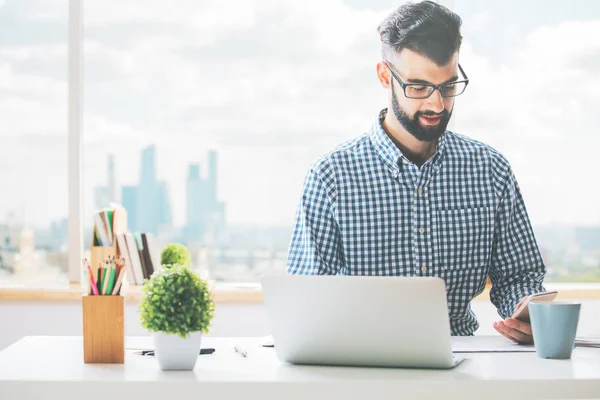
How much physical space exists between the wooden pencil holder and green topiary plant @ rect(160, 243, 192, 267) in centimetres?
188

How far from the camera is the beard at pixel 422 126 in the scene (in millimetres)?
2260

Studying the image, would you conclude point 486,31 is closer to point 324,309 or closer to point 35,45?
point 35,45

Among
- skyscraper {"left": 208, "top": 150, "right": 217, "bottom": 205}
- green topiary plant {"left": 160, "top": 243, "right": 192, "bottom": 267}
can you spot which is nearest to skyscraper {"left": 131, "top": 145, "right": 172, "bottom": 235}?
skyscraper {"left": 208, "top": 150, "right": 217, "bottom": 205}

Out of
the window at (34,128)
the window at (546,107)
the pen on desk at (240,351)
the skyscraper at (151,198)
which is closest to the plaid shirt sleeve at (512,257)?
the pen on desk at (240,351)

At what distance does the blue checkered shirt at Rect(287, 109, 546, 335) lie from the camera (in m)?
2.24

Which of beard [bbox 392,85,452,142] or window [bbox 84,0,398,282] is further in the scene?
window [bbox 84,0,398,282]

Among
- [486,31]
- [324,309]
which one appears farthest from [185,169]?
[324,309]

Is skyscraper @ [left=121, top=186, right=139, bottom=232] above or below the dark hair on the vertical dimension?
below

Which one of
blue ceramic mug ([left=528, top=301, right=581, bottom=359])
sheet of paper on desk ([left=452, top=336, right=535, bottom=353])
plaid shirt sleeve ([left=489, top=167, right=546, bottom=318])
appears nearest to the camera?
blue ceramic mug ([left=528, top=301, right=581, bottom=359])

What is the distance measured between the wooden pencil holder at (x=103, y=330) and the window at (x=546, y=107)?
257cm

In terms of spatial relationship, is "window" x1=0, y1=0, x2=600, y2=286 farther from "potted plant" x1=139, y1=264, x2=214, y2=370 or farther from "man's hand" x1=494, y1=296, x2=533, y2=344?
"potted plant" x1=139, y1=264, x2=214, y2=370

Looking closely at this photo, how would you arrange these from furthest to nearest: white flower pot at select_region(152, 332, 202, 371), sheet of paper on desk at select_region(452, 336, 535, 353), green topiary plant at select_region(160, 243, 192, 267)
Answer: green topiary plant at select_region(160, 243, 192, 267), sheet of paper on desk at select_region(452, 336, 535, 353), white flower pot at select_region(152, 332, 202, 371)

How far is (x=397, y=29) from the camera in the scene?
2.33 m

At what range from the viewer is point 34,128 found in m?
3.85
